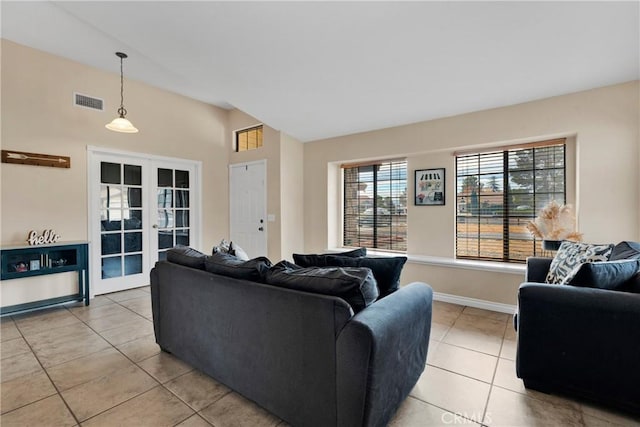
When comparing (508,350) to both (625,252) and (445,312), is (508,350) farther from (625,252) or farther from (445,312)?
(625,252)

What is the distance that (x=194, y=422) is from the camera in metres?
1.63

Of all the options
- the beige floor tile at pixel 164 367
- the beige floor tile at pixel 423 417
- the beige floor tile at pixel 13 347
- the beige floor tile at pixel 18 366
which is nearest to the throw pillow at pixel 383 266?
the beige floor tile at pixel 423 417

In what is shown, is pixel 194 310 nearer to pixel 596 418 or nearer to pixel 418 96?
pixel 596 418

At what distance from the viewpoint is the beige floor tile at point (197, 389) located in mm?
1809

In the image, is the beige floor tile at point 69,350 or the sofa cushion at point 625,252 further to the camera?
the beige floor tile at point 69,350

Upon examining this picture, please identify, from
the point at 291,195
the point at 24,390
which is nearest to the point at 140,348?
the point at 24,390

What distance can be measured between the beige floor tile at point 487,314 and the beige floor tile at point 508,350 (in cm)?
57

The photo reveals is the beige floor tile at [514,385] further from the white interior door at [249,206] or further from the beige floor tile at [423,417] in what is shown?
the white interior door at [249,206]

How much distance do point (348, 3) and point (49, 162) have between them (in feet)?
12.6

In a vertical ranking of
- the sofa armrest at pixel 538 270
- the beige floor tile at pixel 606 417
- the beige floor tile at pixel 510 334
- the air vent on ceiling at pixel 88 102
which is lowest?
the beige floor tile at pixel 606 417

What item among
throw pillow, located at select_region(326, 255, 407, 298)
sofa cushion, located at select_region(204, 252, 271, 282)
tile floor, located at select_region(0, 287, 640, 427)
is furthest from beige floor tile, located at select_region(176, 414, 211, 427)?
throw pillow, located at select_region(326, 255, 407, 298)

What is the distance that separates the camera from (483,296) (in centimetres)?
345

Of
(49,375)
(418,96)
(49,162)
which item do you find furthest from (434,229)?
(49,162)

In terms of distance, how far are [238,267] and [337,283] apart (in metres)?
0.70
